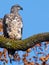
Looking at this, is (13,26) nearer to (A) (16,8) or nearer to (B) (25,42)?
(A) (16,8)

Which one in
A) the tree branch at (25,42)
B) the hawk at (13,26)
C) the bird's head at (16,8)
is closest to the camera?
the tree branch at (25,42)

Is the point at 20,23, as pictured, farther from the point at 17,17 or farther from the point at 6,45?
the point at 6,45

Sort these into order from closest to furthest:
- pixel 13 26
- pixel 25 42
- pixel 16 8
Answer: pixel 25 42
pixel 13 26
pixel 16 8

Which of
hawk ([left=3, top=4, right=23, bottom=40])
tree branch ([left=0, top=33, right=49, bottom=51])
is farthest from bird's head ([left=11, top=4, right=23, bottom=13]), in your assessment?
tree branch ([left=0, top=33, right=49, bottom=51])

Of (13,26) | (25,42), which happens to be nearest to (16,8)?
(13,26)

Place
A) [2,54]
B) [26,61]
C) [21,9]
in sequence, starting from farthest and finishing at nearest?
[21,9] < [26,61] < [2,54]

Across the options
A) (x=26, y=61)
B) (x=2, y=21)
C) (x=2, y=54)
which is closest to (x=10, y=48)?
(x=2, y=54)

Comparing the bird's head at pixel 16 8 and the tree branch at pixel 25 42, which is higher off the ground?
the bird's head at pixel 16 8

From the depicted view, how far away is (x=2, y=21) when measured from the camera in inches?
499

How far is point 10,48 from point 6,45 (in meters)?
0.19

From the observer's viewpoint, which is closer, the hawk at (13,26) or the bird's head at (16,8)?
the hawk at (13,26)

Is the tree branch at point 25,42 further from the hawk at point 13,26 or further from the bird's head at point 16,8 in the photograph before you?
the bird's head at point 16,8

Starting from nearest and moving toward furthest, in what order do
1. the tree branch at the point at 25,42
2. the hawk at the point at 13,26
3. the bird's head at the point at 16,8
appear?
the tree branch at the point at 25,42 → the hawk at the point at 13,26 → the bird's head at the point at 16,8

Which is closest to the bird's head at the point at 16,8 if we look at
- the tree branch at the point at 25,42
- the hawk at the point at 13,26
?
the hawk at the point at 13,26
